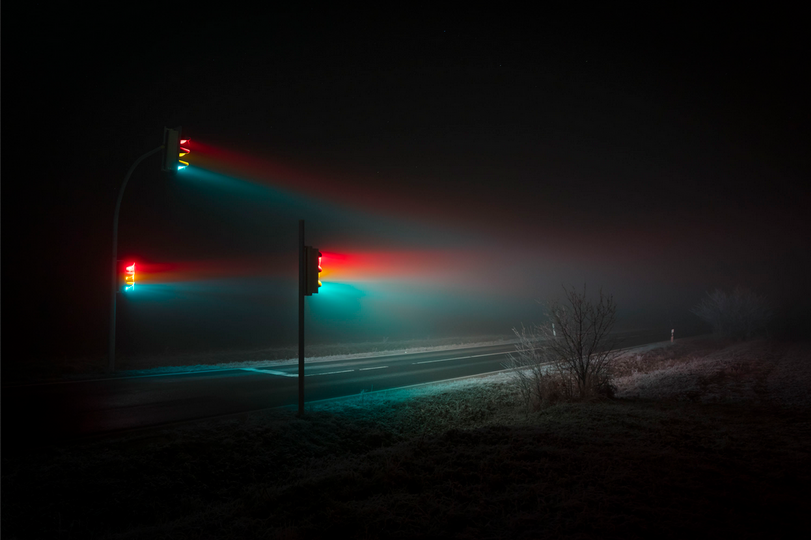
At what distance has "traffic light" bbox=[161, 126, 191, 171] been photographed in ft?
39.7

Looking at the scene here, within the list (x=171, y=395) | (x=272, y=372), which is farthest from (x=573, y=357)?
(x=272, y=372)

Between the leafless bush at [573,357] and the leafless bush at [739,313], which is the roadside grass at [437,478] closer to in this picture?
the leafless bush at [573,357]

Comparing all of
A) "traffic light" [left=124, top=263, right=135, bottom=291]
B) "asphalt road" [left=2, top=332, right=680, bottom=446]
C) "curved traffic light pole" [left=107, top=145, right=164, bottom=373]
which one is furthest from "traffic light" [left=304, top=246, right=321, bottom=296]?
"traffic light" [left=124, top=263, right=135, bottom=291]

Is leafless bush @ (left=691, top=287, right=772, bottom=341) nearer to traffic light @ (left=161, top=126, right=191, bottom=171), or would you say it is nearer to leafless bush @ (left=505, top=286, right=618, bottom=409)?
leafless bush @ (left=505, top=286, right=618, bottom=409)

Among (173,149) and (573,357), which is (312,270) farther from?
(173,149)

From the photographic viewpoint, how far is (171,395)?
11.1 meters

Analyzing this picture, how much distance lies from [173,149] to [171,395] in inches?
237

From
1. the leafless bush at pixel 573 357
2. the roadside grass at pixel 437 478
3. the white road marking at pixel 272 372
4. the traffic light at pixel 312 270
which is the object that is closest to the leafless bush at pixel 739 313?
the leafless bush at pixel 573 357

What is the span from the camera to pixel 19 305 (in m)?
37.4

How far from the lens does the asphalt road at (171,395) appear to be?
8263mm

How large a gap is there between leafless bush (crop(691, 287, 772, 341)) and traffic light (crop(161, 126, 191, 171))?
111 ft

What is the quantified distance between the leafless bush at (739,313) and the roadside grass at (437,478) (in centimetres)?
2769

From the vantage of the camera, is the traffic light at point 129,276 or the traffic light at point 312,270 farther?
the traffic light at point 129,276

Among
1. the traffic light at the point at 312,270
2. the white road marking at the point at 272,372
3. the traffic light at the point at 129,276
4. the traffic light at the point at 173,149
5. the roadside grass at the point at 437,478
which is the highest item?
the traffic light at the point at 173,149
